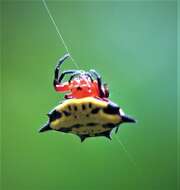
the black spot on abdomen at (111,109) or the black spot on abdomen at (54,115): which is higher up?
the black spot on abdomen at (111,109)

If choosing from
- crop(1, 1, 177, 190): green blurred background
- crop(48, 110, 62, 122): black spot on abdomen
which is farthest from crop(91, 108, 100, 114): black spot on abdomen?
crop(1, 1, 177, 190): green blurred background

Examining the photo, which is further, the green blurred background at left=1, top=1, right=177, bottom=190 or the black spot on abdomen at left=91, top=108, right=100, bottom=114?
the green blurred background at left=1, top=1, right=177, bottom=190

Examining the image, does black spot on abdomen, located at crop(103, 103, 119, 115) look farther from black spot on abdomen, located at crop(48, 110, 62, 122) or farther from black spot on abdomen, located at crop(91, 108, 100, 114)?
black spot on abdomen, located at crop(48, 110, 62, 122)

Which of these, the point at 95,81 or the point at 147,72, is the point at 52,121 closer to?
the point at 95,81

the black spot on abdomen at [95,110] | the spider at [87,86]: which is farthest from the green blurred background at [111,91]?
the black spot on abdomen at [95,110]

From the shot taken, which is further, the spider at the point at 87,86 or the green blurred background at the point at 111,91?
the green blurred background at the point at 111,91

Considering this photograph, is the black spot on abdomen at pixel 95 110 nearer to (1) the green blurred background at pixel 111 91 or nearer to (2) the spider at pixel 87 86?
(2) the spider at pixel 87 86

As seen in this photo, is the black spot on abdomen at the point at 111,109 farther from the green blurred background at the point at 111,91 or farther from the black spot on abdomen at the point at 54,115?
the green blurred background at the point at 111,91

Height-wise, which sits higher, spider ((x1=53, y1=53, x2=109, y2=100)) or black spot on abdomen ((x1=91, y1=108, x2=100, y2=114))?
spider ((x1=53, y1=53, x2=109, y2=100))
